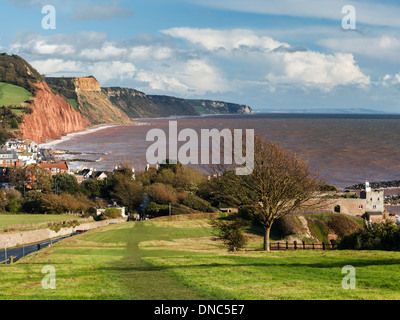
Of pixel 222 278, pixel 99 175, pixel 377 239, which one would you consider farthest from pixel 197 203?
pixel 222 278

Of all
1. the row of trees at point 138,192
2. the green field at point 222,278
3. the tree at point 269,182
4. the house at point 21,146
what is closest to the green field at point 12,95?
the house at point 21,146

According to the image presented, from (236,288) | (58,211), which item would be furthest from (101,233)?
(236,288)

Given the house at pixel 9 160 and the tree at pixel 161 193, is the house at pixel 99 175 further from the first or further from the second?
the house at pixel 9 160

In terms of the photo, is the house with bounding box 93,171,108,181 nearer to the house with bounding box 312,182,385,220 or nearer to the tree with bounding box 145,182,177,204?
the tree with bounding box 145,182,177,204

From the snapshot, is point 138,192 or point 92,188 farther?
point 92,188

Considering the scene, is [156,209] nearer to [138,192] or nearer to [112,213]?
[112,213]
